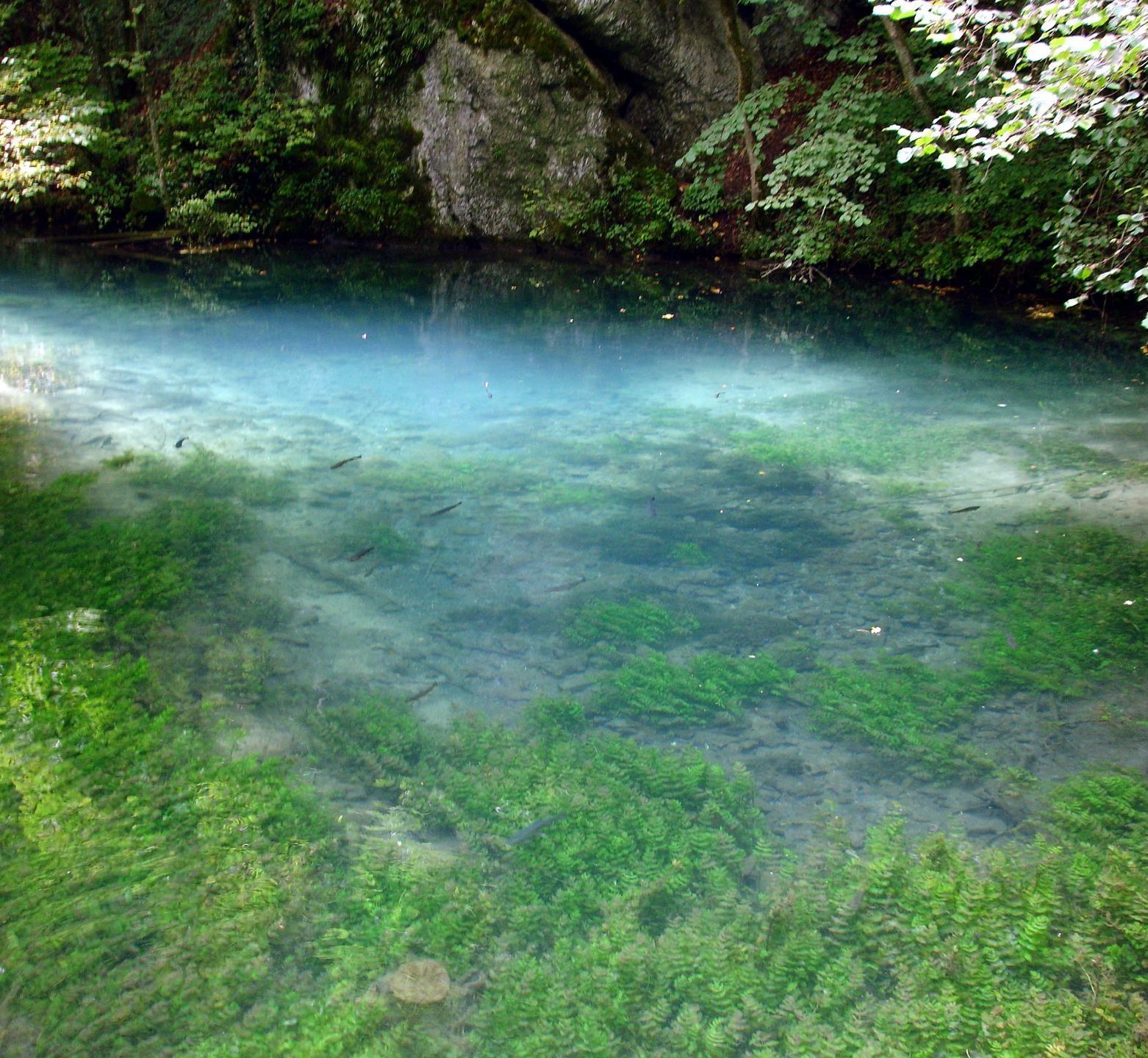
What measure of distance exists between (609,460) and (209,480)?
2.72 metres

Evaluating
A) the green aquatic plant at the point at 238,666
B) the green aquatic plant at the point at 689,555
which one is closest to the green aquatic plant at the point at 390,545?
the green aquatic plant at the point at 238,666

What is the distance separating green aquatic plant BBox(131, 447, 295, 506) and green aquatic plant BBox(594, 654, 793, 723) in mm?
2773

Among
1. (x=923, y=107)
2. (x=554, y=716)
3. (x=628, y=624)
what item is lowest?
(x=554, y=716)

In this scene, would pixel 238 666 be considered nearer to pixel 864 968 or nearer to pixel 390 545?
pixel 390 545

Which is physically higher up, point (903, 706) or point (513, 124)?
point (513, 124)

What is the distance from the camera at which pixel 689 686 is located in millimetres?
4242

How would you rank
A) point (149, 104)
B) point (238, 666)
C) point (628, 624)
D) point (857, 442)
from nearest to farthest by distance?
point (238, 666) < point (628, 624) < point (857, 442) < point (149, 104)

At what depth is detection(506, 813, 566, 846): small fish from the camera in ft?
11.0

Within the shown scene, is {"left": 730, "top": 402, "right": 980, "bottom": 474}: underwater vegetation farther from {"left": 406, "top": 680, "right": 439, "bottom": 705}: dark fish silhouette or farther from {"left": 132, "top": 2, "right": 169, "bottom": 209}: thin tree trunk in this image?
{"left": 132, "top": 2, "right": 169, "bottom": 209}: thin tree trunk

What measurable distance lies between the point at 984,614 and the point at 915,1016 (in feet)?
8.43

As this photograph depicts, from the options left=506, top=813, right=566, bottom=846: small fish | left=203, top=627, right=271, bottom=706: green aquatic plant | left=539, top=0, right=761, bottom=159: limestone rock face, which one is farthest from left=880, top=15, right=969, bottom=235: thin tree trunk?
left=506, top=813, right=566, bottom=846: small fish

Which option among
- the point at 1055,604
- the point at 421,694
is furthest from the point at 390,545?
the point at 1055,604

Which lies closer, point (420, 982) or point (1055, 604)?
point (420, 982)

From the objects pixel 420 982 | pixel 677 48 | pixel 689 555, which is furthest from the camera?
pixel 677 48
